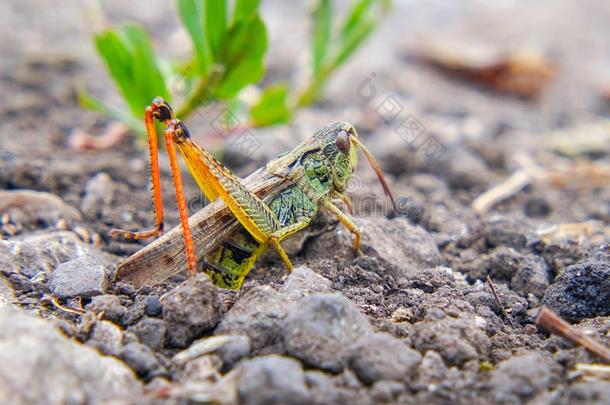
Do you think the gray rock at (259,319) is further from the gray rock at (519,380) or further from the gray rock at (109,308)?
the gray rock at (519,380)

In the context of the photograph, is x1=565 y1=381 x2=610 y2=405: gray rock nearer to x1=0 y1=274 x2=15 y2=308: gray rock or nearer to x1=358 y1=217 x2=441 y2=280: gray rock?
A: x1=358 y1=217 x2=441 y2=280: gray rock

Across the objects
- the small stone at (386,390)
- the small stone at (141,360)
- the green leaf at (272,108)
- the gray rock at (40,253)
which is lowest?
the small stone at (386,390)

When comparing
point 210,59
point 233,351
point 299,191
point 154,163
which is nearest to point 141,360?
point 233,351

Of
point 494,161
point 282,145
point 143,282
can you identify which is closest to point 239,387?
point 143,282

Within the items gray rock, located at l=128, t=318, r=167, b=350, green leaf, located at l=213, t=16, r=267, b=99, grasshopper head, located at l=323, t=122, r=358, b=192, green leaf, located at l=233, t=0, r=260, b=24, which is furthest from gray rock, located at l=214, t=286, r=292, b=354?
green leaf, located at l=233, t=0, r=260, b=24

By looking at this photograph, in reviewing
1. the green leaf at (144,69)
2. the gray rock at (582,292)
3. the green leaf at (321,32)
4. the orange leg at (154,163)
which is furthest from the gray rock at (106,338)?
the green leaf at (321,32)

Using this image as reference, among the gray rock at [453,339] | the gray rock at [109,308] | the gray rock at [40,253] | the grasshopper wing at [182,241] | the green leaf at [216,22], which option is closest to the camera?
the gray rock at [453,339]

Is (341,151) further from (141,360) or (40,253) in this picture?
(141,360)
